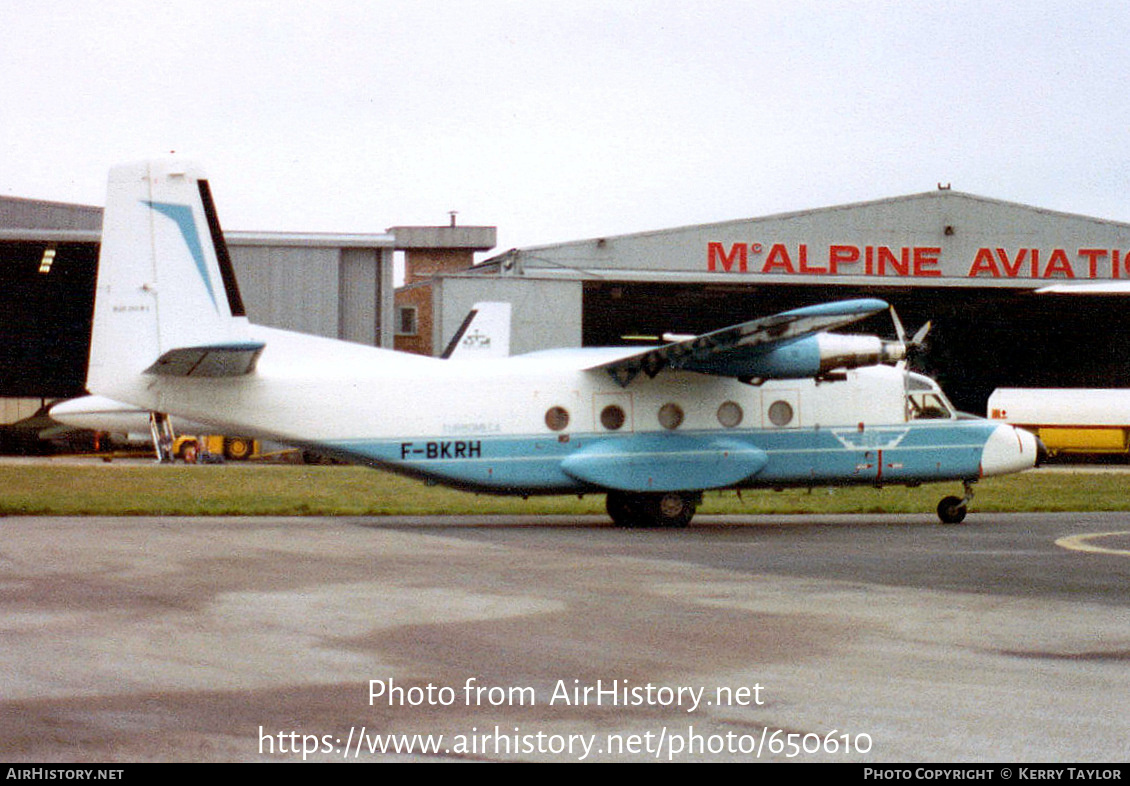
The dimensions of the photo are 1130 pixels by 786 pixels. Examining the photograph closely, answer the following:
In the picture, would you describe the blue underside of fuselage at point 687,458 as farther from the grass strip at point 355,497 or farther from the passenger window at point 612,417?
the grass strip at point 355,497

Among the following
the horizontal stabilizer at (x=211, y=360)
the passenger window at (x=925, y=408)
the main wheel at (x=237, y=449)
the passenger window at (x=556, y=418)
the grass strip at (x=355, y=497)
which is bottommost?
the grass strip at (x=355, y=497)

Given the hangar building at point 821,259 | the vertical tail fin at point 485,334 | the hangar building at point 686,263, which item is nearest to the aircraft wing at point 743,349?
the vertical tail fin at point 485,334

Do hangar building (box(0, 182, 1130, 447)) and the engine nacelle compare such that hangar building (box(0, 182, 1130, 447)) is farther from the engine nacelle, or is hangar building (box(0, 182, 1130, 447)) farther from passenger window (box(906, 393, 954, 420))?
the engine nacelle

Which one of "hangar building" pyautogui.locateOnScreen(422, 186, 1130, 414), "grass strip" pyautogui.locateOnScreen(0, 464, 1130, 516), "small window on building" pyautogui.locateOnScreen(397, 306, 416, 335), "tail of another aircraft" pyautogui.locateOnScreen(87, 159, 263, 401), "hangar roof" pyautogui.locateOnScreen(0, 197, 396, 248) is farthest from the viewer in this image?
"small window on building" pyautogui.locateOnScreen(397, 306, 416, 335)

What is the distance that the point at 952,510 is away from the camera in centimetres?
2100

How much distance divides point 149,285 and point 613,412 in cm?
752

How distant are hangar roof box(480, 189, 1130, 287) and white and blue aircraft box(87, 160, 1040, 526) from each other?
23.6m

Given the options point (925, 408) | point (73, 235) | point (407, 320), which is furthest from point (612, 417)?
point (407, 320)

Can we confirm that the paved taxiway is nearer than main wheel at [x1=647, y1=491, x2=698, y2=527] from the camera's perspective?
Yes

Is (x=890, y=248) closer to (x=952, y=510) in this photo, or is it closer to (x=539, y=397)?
(x=952, y=510)

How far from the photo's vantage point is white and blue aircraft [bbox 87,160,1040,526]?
61.3 feet

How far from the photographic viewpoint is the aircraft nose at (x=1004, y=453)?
21.3 m

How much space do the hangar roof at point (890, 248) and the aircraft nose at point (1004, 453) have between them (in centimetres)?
2360

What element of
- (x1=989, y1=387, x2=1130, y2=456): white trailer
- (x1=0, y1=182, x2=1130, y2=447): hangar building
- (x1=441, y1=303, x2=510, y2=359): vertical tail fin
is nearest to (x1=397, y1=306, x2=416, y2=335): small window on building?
(x1=0, y1=182, x2=1130, y2=447): hangar building
